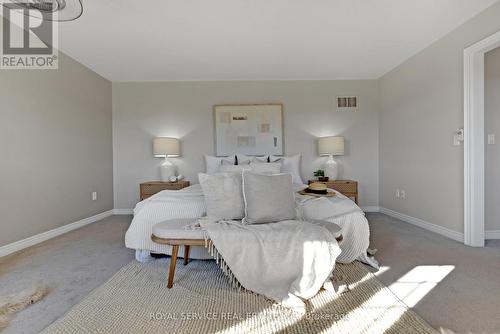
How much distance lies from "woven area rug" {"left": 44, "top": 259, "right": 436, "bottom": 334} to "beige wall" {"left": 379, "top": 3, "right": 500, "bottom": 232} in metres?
1.84

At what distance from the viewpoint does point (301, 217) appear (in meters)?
2.20

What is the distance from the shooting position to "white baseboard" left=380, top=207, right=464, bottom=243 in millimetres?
2873

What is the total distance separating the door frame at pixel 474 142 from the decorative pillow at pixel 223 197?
238 centimetres

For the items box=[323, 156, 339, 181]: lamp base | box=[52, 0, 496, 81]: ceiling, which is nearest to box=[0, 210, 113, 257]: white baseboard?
box=[52, 0, 496, 81]: ceiling

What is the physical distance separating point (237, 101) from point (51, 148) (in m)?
2.76

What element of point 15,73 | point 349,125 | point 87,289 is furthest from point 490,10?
point 15,73

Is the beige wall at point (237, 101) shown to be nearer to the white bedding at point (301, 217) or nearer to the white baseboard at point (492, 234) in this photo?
the white baseboard at point (492, 234)

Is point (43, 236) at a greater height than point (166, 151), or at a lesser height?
lesser

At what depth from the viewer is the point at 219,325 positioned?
55.6 inches

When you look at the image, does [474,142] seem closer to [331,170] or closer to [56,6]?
[331,170]

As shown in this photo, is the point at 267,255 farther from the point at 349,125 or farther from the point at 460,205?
the point at 349,125

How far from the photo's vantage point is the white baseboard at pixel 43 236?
2.60m

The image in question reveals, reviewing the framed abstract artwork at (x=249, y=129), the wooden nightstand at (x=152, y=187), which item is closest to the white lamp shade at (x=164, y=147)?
the wooden nightstand at (x=152, y=187)

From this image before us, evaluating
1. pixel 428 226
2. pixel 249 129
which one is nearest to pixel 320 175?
pixel 249 129
